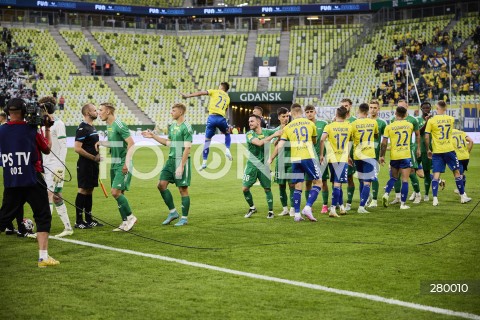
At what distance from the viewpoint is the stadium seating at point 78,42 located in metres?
61.1

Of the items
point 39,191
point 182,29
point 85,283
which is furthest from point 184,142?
point 182,29

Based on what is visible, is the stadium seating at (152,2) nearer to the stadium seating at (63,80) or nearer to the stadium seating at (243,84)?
the stadium seating at (63,80)

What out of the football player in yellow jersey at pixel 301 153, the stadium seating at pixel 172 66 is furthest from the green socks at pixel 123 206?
the stadium seating at pixel 172 66

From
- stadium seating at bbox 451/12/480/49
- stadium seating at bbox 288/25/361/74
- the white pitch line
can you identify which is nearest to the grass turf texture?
the white pitch line

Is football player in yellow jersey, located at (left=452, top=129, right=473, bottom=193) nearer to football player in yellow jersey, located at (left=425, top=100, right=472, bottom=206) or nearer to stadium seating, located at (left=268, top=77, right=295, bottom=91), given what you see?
football player in yellow jersey, located at (left=425, top=100, right=472, bottom=206)

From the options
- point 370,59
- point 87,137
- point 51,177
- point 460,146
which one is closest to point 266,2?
point 370,59

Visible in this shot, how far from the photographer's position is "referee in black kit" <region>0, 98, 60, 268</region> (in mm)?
8938

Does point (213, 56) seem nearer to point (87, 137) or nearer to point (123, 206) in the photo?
point (87, 137)

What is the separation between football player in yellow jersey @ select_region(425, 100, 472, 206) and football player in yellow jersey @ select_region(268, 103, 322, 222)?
136 inches

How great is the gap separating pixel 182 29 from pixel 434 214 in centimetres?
5658

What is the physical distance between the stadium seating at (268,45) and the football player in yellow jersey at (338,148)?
50927mm

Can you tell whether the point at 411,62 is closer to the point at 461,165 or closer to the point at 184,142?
the point at 461,165

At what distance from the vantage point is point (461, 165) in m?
16.2

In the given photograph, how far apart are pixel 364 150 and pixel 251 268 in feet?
20.5
